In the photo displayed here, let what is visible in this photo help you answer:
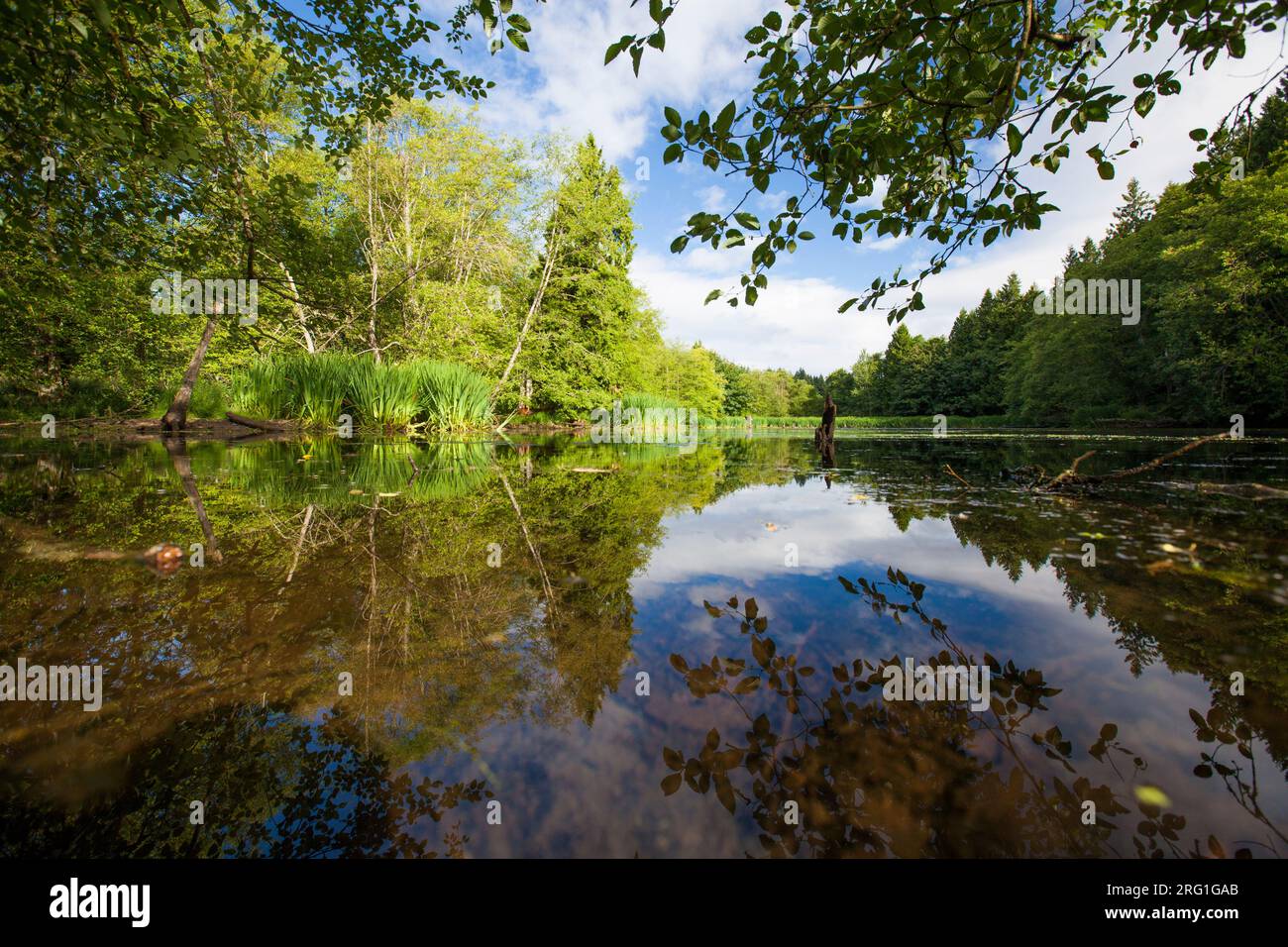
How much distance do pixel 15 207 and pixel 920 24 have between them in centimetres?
709

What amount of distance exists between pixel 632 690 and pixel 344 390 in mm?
14675

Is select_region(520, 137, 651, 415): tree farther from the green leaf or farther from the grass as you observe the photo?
the green leaf

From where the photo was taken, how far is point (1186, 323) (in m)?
22.7

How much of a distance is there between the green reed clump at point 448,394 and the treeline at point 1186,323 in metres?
14.4

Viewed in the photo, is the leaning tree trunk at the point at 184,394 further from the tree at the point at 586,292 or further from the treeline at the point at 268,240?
the tree at the point at 586,292

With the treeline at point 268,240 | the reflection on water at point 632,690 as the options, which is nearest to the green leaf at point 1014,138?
the reflection on water at point 632,690

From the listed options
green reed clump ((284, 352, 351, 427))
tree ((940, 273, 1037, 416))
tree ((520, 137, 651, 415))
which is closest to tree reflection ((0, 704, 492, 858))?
green reed clump ((284, 352, 351, 427))

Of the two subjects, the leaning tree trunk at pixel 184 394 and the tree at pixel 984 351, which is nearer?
the leaning tree trunk at pixel 184 394

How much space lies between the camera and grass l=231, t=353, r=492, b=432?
42.3ft

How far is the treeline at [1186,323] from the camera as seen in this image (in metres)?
19.0

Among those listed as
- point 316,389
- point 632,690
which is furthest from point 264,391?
point 632,690

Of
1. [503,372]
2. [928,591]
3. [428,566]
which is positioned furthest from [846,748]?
[503,372]

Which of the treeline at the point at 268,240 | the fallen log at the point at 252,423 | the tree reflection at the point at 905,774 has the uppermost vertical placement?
the treeline at the point at 268,240

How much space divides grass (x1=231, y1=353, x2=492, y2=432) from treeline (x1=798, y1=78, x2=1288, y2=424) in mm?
14693
